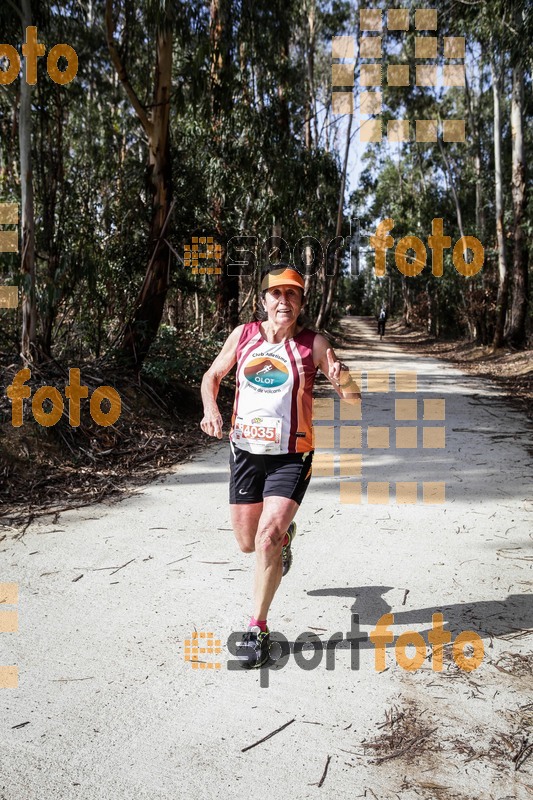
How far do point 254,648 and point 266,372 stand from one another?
1.29 meters

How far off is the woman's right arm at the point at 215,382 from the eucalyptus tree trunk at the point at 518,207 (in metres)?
16.9

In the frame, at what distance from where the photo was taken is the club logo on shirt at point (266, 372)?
10.8 feet

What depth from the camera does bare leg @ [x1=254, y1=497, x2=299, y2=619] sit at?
315 cm

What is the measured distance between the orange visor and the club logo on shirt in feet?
1.20

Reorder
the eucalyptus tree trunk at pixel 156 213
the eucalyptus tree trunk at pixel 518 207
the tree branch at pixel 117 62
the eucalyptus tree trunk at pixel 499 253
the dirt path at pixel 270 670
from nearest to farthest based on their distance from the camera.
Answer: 1. the dirt path at pixel 270 670
2. the tree branch at pixel 117 62
3. the eucalyptus tree trunk at pixel 156 213
4. the eucalyptus tree trunk at pixel 518 207
5. the eucalyptus tree trunk at pixel 499 253

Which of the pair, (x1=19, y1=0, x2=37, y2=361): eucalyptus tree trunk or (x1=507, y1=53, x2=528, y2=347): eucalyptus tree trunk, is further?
(x1=507, y1=53, x2=528, y2=347): eucalyptus tree trunk

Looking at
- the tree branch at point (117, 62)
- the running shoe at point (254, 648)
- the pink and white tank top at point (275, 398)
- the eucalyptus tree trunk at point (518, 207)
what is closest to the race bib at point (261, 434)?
the pink and white tank top at point (275, 398)

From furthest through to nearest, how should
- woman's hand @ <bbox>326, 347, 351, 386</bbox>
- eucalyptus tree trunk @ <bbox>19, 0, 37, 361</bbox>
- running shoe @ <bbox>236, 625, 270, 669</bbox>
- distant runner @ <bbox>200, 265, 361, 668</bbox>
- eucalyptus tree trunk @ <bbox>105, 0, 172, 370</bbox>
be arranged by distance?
1. eucalyptus tree trunk @ <bbox>105, 0, 172, 370</bbox>
2. eucalyptus tree trunk @ <bbox>19, 0, 37, 361</bbox>
3. woman's hand @ <bbox>326, 347, 351, 386</bbox>
4. distant runner @ <bbox>200, 265, 361, 668</bbox>
5. running shoe @ <bbox>236, 625, 270, 669</bbox>

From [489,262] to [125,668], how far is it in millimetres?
25461

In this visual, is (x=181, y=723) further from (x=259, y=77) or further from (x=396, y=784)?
(x=259, y=77)

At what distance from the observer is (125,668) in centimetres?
305

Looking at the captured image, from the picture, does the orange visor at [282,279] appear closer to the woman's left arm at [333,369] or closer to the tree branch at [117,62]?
the woman's left arm at [333,369]

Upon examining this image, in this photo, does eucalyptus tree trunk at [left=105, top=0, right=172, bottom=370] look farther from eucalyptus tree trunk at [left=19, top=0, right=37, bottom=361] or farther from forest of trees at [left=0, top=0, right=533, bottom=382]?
eucalyptus tree trunk at [left=19, top=0, right=37, bottom=361]

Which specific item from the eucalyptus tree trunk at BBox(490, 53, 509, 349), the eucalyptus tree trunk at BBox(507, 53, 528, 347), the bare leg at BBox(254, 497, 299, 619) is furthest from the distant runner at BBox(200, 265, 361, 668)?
the eucalyptus tree trunk at BBox(490, 53, 509, 349)
